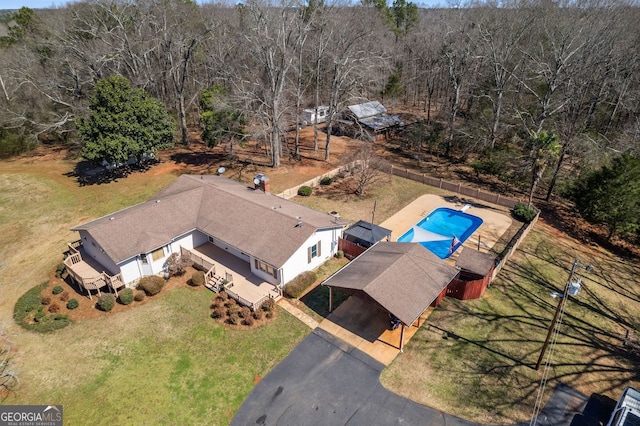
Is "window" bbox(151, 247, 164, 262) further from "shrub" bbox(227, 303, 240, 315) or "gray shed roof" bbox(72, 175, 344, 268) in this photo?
"shrub" bbox(227, 303, 240, 315)

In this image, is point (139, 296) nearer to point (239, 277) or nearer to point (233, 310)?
point (239, 277)

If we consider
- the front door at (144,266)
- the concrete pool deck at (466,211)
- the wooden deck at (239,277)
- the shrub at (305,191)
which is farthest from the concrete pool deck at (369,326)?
the front door at (144,266)

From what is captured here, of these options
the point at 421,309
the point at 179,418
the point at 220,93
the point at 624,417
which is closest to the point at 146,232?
the point at 179,418

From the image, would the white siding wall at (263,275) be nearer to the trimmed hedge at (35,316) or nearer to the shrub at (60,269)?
the trimmed hedge at (35,316)

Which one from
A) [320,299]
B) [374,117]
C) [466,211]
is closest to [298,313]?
[320,299]

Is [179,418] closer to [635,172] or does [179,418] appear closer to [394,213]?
[394,213]

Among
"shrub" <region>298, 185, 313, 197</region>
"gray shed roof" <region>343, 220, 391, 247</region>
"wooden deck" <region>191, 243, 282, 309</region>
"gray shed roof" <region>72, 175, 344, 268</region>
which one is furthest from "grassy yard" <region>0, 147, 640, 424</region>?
"shrub" <region>298, 185, 313, 197</region>
